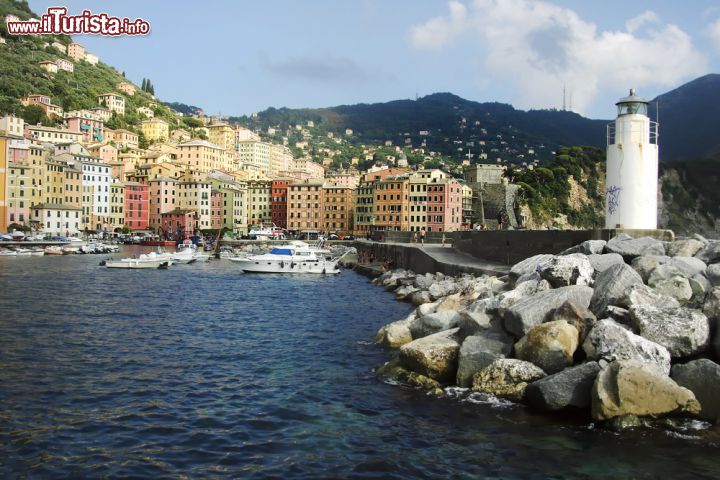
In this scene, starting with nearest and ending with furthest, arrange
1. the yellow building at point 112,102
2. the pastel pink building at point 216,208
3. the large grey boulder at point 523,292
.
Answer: the large grey boulder at point 523,292
the pastel pink building at point 216,208
the yellow building at point 112,102

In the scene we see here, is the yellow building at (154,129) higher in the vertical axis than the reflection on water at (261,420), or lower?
higher

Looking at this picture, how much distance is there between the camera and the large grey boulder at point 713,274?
14.6 meters

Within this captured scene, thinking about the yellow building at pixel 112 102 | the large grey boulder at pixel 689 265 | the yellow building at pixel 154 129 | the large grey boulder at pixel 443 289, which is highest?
the yellow building at pixel 112 102

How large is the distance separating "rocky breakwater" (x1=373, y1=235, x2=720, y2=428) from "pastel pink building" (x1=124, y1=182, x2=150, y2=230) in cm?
11496

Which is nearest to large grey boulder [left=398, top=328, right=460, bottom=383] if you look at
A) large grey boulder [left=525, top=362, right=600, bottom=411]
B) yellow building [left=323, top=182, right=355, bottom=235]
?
large grey boulder [left=525, top=362, right=600, bottom=411]

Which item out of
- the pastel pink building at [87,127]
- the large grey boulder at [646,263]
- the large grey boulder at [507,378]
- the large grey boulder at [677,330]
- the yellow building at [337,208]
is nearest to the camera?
the large grey boulder at [677,330]

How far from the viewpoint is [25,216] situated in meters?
101

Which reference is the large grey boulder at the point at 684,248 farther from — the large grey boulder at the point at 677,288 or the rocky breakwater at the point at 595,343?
the large grey boulder at the point at 677,288

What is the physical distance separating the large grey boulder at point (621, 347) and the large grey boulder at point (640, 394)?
0.59 meters

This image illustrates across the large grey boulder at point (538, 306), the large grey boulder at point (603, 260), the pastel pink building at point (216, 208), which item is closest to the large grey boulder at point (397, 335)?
the large grey boulder at point (538, 306)

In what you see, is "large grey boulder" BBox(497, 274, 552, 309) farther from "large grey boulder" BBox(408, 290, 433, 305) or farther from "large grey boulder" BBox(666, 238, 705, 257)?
"large grey boulder" BBox(408, 290, 433, 305)

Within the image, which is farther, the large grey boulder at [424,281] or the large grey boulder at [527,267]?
the large grey boulder at [424,281]

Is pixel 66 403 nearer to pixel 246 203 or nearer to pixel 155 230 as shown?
pixel 155 230

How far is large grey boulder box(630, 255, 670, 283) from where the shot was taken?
15316mm
